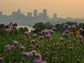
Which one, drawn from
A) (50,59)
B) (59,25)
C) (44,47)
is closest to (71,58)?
(50,59)

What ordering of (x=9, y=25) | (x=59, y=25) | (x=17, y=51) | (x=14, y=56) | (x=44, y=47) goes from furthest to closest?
(x=59, y=25)
(x=9, y=25)
(x=44, y=47)
(x=17, y=51)
(x=14, y=56)

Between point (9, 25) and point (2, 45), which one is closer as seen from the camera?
point (2, 45)

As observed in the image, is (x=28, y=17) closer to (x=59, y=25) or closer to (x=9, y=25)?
(x=59, y=25)

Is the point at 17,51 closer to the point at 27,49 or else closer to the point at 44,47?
the point at 27,49

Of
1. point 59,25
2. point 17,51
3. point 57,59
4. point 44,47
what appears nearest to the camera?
point 57,59

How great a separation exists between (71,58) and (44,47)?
2.01 meters

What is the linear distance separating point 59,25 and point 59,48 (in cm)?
2904

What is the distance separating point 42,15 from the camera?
574 ft

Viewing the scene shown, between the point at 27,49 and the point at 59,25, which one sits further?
the point at 59,25

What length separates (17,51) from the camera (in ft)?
33.9

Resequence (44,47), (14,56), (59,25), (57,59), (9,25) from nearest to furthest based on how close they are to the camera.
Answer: (57,59), (14,56), (44,47), (9,25), (59,25)

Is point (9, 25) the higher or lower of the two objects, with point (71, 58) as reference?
higher

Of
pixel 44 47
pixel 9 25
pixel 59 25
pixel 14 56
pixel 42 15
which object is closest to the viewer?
pixel 14 56

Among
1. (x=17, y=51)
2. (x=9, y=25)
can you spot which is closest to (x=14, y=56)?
(x=17, y=51)
